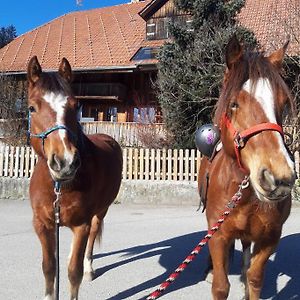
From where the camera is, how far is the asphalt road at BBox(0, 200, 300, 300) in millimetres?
4594

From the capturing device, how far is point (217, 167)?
3.66m

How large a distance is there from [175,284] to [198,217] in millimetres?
4651

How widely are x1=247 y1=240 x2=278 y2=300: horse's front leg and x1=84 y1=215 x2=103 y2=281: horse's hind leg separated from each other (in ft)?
7.58

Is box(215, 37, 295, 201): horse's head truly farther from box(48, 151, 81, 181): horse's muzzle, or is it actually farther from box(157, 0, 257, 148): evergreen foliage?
box(157, 0, 257, 148): evergreen foliage

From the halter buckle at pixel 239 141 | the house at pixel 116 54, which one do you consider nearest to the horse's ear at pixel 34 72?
the halter buckle at pixel 239 141

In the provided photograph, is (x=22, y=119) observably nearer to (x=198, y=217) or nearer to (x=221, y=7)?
(x=221, y=7)

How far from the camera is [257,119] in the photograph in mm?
2592

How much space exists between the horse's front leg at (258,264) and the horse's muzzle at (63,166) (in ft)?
5.40

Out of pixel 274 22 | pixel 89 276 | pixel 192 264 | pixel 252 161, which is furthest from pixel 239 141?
pixel 274 22

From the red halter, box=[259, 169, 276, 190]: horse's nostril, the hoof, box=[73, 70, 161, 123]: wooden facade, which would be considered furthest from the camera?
box=[73, 70, 161, 123]: wooden facade

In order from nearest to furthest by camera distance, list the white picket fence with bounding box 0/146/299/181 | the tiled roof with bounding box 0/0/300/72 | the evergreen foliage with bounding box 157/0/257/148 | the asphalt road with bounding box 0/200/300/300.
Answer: the asphalt road with bounding box 0/200/300/300 → the white picket fence with bounding box 0/146/299/181 → the evergreen foliage with bounding box 157/0/257/148 → the tiled roof with bounding box 0/0/300/72

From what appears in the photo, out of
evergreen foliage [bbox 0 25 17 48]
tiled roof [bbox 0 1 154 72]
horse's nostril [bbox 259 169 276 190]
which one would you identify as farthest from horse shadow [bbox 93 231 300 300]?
evergreen foliage [bbox 0 25 17 48]

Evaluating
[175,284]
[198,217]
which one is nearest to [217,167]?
[175,284]

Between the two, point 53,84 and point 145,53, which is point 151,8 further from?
point 53,84
